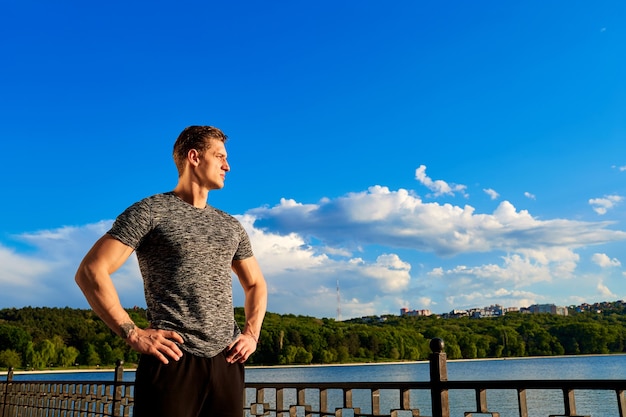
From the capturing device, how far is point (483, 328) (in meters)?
80.4

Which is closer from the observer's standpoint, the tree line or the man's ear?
the man's ear

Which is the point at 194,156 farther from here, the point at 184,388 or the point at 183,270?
the point at 184,388

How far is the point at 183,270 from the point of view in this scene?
1.75 metres

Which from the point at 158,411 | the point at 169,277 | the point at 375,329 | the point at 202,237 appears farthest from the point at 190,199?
the point at 375,329

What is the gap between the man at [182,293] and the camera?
1.68 metres

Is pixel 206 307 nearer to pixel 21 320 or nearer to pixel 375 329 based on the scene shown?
pixel 21 320

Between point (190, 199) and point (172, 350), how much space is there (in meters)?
0.47

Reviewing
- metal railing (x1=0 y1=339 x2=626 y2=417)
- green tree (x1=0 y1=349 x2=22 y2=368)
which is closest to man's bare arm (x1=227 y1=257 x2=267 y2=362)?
metal railing (x1=0 y1=339 x2=626 y2=417)

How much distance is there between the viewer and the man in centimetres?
168

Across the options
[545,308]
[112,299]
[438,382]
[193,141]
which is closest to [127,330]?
[112,299]

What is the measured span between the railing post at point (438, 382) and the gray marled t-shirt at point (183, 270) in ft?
4.94

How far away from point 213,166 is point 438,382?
1726 millimetres

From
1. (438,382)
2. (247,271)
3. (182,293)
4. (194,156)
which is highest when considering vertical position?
(194,156)

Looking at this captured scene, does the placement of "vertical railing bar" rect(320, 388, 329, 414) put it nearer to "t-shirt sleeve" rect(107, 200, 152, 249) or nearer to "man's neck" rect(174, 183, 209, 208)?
"man's neck" rect(174, 183, 209, 208)
